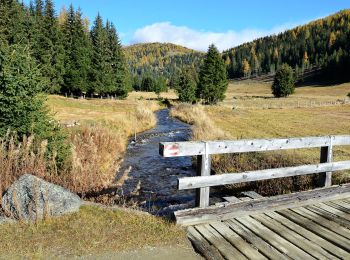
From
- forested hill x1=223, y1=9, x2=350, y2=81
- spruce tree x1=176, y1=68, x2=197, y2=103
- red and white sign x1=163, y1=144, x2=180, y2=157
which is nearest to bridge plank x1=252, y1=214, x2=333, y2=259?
red and white sign x1=163, y1=144, x2=180, y2=157

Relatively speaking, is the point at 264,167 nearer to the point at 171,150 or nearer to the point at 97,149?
the point at 97,149

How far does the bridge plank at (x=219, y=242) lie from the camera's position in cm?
531

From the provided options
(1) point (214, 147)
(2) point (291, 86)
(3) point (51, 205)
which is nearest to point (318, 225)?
(1) point (214, 147)

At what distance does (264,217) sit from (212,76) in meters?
51.9

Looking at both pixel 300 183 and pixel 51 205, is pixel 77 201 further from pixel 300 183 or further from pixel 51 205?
pixel 300 183

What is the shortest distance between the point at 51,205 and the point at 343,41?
180 metres

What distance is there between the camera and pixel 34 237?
5641mm

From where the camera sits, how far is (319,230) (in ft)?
20.7

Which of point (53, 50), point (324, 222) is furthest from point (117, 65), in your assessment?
point (324, 222)

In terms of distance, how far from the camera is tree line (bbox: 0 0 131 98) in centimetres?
5178

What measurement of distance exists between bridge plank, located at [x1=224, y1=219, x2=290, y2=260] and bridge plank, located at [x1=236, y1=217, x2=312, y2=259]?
10 centimetres

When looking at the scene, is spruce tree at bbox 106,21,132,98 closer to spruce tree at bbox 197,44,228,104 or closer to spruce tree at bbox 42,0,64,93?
spruce tree at bbox 42,0,64,93

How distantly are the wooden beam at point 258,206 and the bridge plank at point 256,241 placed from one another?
0.25 metres

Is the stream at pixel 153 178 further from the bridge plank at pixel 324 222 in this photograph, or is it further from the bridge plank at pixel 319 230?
the bridge plank at pixel 324 222
